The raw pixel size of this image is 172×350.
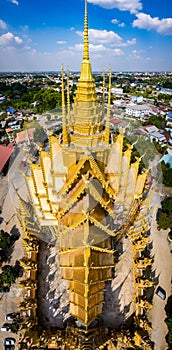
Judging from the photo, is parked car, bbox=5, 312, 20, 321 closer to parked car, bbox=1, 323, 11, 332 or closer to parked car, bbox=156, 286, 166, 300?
parked car, bbox=1, 323, 11, 332

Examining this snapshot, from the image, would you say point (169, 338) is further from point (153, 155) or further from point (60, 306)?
point (153, 155)

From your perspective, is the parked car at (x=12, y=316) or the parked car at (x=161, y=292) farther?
the parked car at (x=161, y=292)

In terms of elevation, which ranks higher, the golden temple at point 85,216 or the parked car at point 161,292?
the golden temple at point 85,216

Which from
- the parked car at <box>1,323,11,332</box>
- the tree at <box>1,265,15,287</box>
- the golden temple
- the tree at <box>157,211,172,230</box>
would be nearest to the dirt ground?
the parked car at <box>1,323,11,332</box>

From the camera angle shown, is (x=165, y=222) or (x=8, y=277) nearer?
(x=8, y=277)

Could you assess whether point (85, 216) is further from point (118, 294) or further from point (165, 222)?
point (165, 222)

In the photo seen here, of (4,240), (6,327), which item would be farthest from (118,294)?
(4,240)

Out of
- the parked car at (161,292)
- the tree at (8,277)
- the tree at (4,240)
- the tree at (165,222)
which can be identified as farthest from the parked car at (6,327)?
the tree at (165,222)

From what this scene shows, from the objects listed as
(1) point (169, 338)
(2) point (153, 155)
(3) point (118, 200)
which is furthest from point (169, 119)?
(1) point (169, 338)

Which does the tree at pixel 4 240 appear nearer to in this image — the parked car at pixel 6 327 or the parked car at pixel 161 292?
the parked car at pixel 6 327
